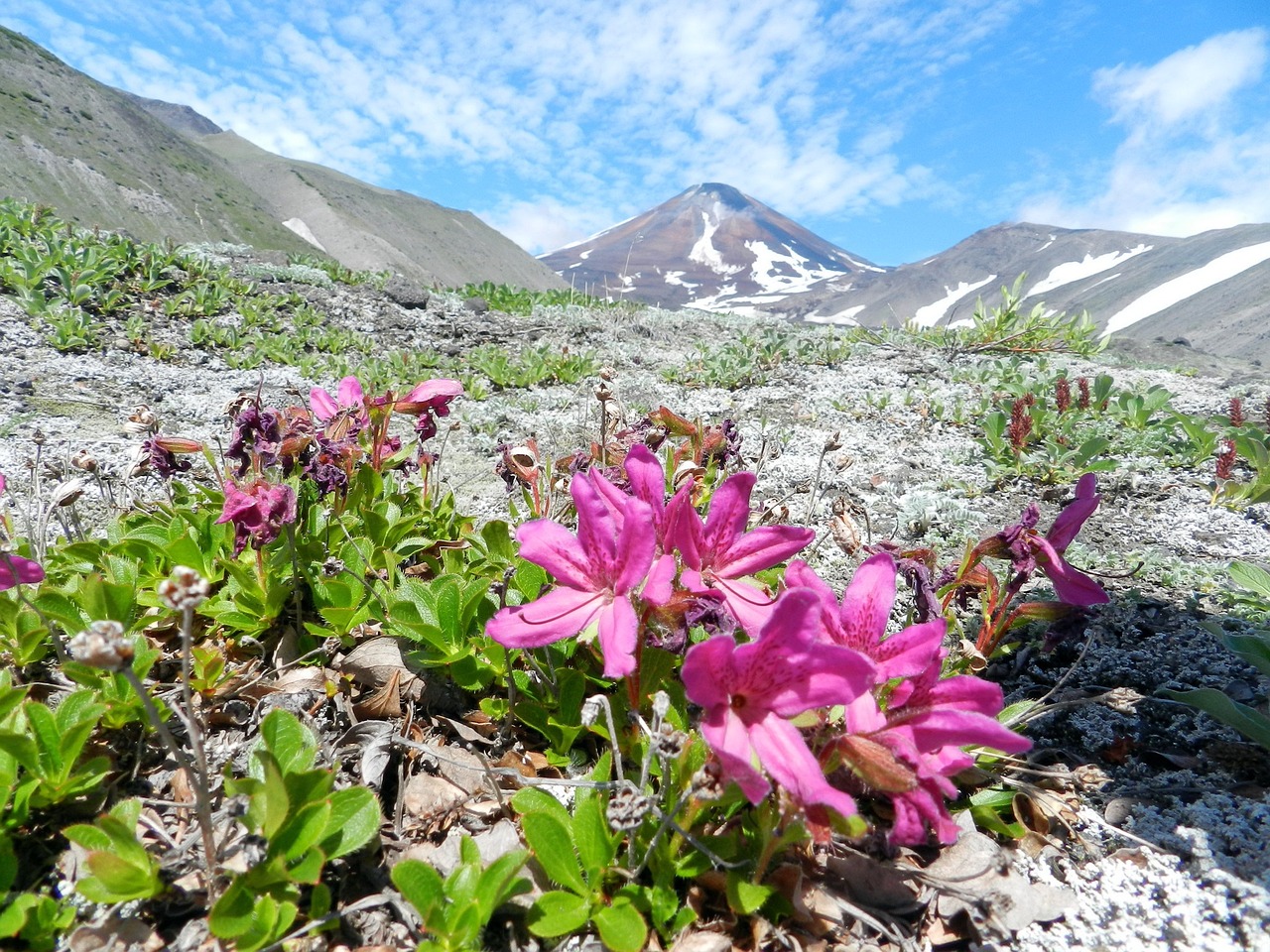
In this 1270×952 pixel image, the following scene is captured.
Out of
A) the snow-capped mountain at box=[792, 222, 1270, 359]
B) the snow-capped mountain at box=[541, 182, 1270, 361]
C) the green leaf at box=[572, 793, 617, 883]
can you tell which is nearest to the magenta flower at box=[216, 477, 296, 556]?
the green leaf at box=[572, 793, 617, 883]

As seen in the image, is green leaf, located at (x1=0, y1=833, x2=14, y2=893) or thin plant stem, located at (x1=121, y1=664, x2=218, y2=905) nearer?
thin plant stem, located at (x1=121, y1=664, x2=218, y2=905)

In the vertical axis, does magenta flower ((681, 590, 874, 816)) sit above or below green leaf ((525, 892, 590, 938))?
above

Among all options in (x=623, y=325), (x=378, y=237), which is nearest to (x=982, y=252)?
(x=378, y=237)

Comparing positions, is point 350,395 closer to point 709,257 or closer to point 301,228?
point 301,228

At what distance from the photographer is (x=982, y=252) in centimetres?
Answer: 9425

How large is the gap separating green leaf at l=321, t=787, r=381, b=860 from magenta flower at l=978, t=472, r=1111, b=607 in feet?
5.56

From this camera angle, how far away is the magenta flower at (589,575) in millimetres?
1289

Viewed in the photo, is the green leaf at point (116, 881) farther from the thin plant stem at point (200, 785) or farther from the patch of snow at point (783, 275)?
the patch of snow at point (783, 275)

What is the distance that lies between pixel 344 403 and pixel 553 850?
1891 mm

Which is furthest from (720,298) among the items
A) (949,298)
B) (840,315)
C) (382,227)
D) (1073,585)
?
(1073,585)

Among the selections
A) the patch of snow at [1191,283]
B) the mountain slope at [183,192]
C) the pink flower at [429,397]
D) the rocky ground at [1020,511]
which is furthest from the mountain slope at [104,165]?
the patch of snow at [1191,283]

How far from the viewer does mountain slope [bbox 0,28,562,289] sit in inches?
1517

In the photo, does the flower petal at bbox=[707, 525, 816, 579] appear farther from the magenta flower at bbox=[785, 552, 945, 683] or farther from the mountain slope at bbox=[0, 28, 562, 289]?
the mountain slope at bbox=[0, 28, 562, 289]

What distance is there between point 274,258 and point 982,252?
10454 centimetres
